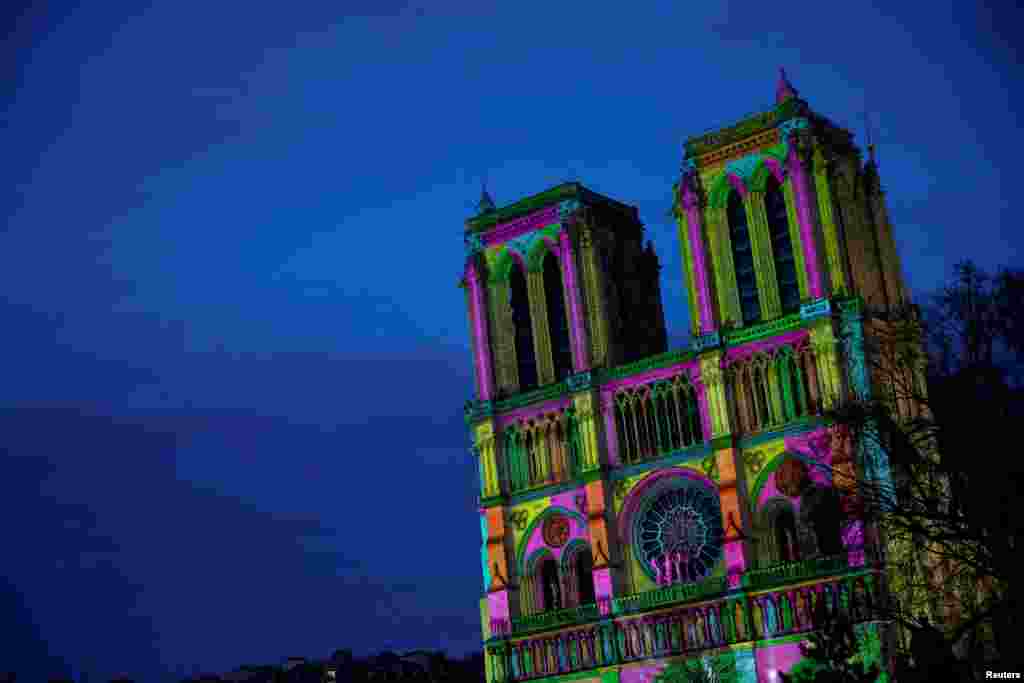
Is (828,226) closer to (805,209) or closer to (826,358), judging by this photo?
(805,209)

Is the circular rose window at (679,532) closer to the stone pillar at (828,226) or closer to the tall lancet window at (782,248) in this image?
the tall lancet window at (782,248)

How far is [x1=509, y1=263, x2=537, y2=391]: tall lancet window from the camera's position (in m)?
82.8

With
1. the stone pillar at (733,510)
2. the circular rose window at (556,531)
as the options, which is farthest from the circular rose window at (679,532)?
the circular rose window at (556,531)

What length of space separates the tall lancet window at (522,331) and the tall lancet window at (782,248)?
12.9 meters

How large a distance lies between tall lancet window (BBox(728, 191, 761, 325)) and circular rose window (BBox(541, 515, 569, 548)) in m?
12.7

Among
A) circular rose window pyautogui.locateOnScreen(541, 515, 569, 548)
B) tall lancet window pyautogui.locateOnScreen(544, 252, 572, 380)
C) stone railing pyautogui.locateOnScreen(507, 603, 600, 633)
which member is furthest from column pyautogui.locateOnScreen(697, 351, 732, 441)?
stone railing pyautogui.locateOnScreen(507, 603, 600, 633)

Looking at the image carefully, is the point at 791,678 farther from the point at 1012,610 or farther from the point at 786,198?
the point at 786,198

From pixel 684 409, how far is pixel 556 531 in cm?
862

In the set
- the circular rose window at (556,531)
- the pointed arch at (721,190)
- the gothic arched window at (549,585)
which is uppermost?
the pointed arch at (721,190)

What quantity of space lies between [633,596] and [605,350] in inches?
455

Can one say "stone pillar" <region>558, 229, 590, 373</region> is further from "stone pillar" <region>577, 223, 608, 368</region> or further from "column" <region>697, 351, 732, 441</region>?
"column" <region>697, 351, 732, 441</region>

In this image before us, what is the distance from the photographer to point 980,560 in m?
45.2

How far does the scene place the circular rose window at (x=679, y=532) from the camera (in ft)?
249

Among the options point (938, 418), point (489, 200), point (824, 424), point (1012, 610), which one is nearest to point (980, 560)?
point (1012, 610)
